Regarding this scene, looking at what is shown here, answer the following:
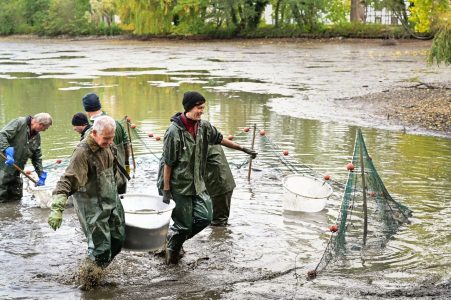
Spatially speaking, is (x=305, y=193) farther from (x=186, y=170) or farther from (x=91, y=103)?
(x=91, y=103)

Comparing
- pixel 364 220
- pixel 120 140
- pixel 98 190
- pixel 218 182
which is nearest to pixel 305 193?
pixel 218 182

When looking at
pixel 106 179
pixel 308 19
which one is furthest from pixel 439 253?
pixel 308 19

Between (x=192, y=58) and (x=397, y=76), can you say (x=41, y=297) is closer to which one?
(x=397, y=76)

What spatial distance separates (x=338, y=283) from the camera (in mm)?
7293

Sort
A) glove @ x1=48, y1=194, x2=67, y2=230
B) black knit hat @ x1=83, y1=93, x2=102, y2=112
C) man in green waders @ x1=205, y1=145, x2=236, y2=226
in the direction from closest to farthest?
glove @ x1=48, y1=194, x2=67, y2=230, black knit hat @ x1=83, y1=93, x2=102, y2=112, man in green waders @ x1=205, y1=145, x2=236, y2=226

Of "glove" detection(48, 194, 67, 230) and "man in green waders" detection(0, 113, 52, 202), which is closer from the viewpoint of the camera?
"glove" detection(48, 194, 67, 230)

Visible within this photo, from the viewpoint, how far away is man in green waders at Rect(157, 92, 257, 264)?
24.7 ft

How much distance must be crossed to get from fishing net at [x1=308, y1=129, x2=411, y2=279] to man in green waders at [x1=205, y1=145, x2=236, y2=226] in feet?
4.49

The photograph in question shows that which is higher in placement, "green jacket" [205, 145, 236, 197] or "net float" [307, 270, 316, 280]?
"green jacket" [205, 145, 236, 197]

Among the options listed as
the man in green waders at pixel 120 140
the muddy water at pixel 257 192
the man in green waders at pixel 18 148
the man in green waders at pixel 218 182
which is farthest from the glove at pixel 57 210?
the man in green waders at pixel 18 148

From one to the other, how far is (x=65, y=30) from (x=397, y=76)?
49.5m

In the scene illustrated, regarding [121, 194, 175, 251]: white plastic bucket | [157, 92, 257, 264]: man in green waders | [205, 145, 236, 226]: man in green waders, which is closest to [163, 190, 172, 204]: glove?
[157, 92, 257, 264]: man in green waders

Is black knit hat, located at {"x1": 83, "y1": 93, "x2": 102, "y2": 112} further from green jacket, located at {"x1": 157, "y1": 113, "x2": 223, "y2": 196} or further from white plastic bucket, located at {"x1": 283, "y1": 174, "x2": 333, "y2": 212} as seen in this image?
white plastic bucket, located at {"x1": 283, "y1": 174, "x2": 333, "y2": 212}

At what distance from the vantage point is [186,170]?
7.59 meters
